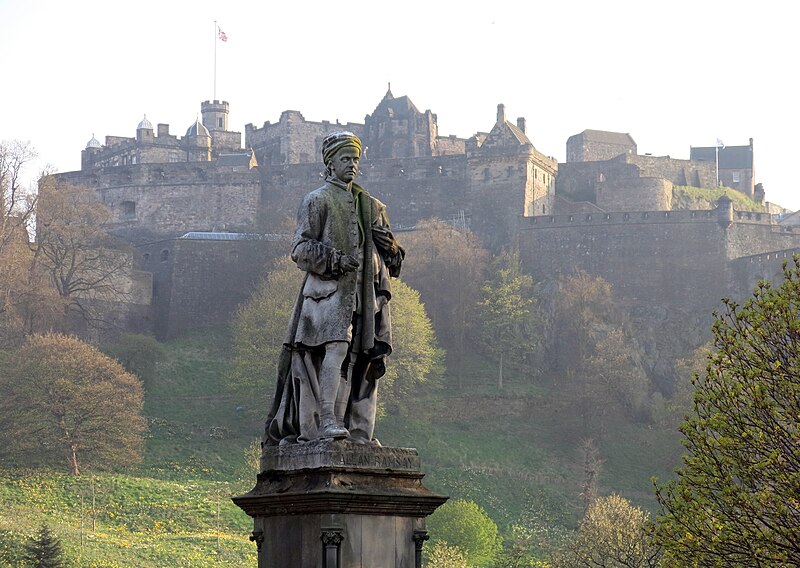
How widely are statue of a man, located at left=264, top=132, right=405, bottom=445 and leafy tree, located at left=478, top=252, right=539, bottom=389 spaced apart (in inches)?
2472

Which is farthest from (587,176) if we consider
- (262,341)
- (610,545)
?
(610,545)

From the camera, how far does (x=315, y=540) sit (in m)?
9.42

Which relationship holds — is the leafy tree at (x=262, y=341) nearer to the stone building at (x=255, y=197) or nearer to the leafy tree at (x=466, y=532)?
the stone building at (x=255, y=197)

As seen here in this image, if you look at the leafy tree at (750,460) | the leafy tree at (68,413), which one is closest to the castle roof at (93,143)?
the leafy tree at (68,413)

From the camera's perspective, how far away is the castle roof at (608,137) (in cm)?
10494

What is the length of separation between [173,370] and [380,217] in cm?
6040

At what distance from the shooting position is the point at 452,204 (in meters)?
88.6

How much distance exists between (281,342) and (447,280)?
670 inches

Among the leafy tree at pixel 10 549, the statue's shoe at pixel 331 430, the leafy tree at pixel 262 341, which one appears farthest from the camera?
the leafy tree at pixel 262 341

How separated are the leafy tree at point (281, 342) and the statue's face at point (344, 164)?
166 ft

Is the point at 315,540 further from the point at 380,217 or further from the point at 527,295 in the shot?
the point at 527,295

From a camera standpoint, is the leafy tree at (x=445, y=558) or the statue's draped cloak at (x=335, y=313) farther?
the leafy tree at (x=445, y=558)

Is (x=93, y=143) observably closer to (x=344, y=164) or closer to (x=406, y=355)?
(x=406, y=355)

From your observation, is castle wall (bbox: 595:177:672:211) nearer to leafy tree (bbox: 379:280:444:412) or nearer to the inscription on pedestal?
leafy tree (bbox: 379:280:444:412)
